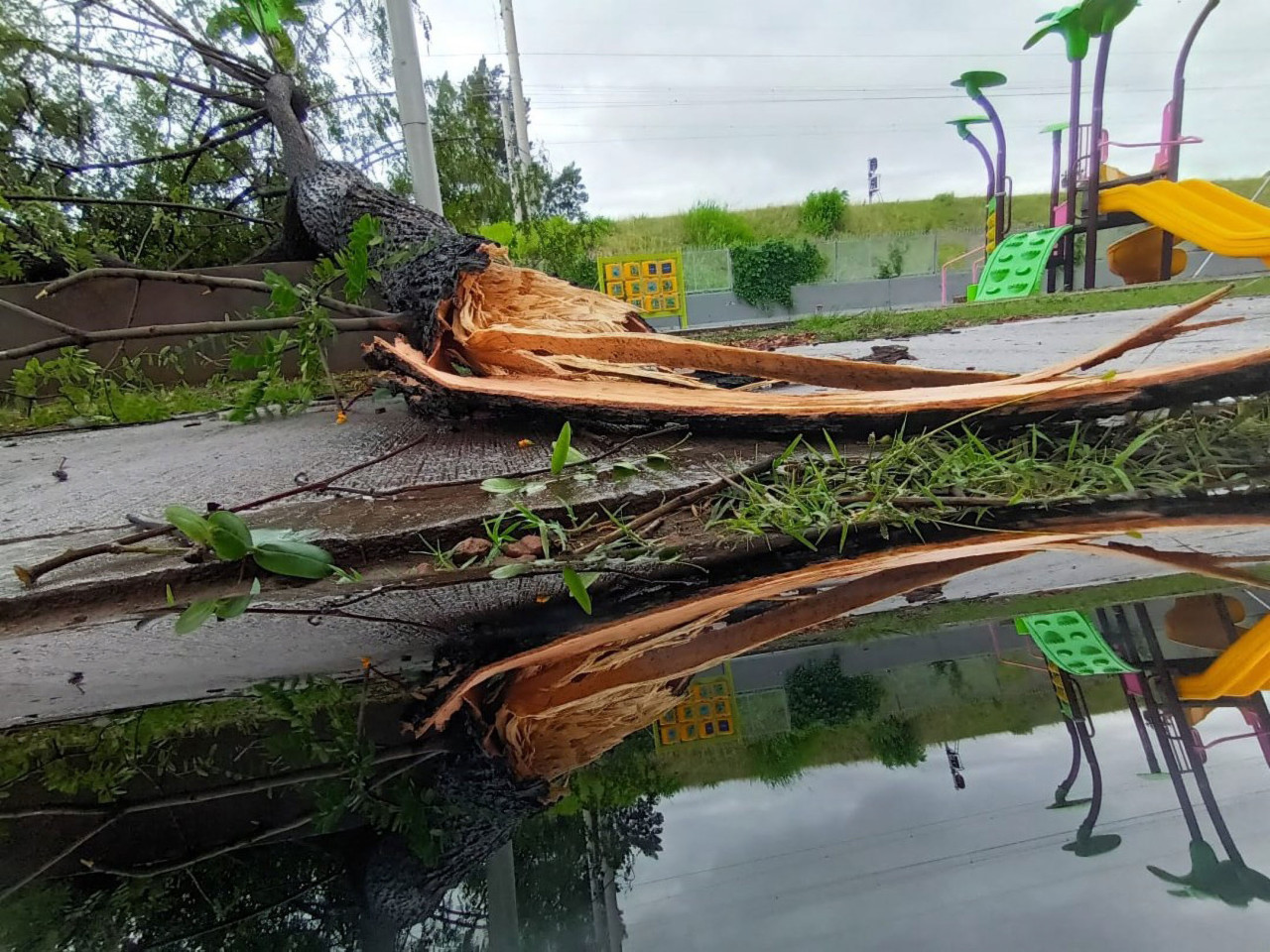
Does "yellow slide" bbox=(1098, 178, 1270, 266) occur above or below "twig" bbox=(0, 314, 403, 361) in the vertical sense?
above

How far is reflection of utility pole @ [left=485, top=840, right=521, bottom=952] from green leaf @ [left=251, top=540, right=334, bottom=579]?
2.18 ft

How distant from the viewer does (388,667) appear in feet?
3.45

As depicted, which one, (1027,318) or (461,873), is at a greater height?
(1027,318)

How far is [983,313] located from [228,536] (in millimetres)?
4418

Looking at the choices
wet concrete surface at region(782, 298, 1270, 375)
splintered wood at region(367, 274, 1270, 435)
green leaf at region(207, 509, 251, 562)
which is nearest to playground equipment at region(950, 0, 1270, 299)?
wet concrete surface at region(782, 298, 1270, 375)

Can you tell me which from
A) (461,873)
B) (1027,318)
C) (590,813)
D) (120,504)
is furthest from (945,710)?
(1027,318)

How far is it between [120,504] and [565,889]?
1.63 m

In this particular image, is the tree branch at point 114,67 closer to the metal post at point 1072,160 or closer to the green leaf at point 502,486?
the green leaf at point 502,486

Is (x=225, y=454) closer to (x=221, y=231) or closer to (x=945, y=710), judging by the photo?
(x=945, y=710)

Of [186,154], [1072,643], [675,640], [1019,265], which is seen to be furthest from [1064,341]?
[186,154]

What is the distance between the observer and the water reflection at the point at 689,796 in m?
0.51

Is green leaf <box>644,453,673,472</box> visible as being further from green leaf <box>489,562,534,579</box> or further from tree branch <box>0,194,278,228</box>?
tree branch <box>0,194,278,228</box>

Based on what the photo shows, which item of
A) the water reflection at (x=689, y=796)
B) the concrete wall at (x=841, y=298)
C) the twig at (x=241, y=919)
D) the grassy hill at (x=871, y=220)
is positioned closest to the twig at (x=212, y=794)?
the water reflection at (x=689, y=796)

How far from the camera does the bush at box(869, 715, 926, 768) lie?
2.25ft
